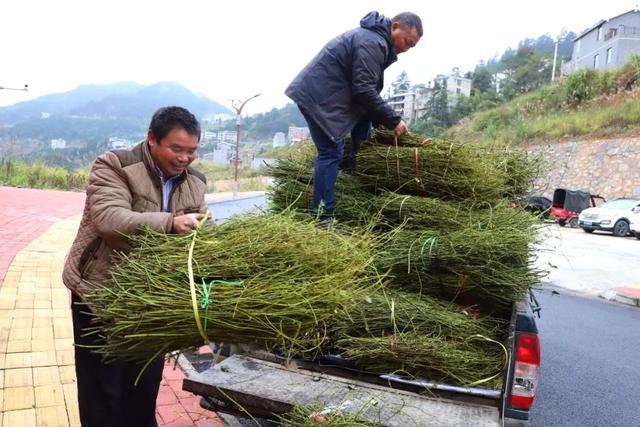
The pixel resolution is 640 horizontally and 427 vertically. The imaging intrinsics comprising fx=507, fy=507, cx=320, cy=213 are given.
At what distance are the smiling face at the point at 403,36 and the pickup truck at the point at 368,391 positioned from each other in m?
1.86

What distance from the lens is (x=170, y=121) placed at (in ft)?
6.15

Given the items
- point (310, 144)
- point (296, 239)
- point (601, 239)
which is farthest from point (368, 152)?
point (601, 239)

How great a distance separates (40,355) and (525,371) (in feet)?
10.2

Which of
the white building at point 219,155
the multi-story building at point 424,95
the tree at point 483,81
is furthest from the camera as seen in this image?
the tree at point 483,81

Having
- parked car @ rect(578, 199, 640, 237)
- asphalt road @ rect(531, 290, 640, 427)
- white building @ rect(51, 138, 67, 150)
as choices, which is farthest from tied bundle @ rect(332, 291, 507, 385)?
white building @ rect(51, 138, 67, 150)

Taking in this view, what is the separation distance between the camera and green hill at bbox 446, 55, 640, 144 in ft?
87.9

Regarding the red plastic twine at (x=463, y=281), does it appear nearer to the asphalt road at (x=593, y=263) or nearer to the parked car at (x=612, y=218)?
the asphalt road at (x=593, y=263)

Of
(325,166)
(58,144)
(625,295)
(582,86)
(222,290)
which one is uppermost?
(582,86)

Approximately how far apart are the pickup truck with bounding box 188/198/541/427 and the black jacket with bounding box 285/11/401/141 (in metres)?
1.48

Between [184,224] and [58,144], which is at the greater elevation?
[184,224]

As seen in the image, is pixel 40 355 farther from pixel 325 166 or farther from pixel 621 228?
pixel 621 228

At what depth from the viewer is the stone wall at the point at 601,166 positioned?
23922 mm

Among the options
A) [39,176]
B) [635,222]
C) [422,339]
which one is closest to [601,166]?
[635,222]

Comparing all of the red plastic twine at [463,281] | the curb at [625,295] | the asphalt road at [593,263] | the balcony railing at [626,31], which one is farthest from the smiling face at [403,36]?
the balcony railing at [626,31]
